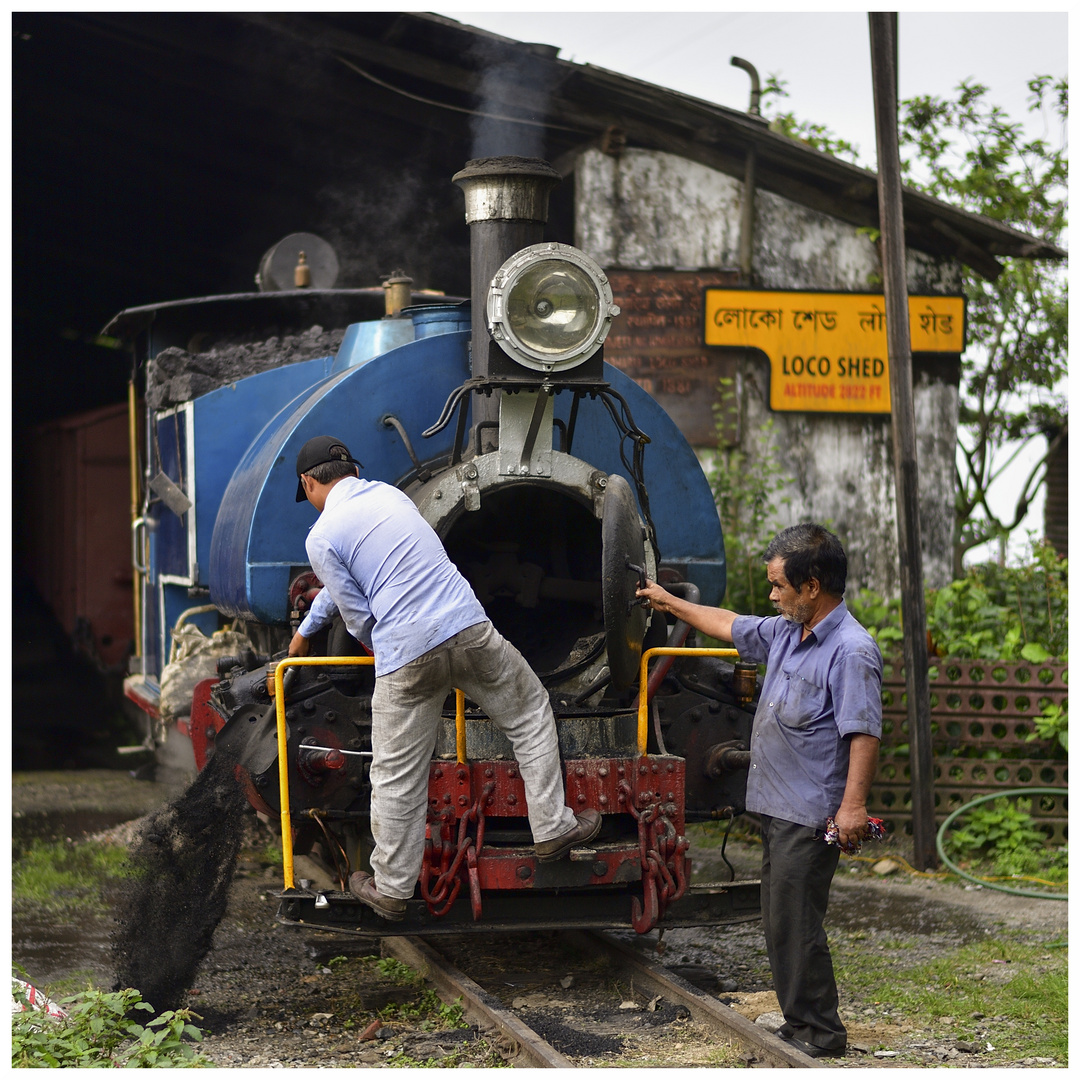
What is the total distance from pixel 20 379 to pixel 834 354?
Answer: 1614cm

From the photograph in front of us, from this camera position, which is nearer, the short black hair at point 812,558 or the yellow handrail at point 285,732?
the short black hair at point 812,558

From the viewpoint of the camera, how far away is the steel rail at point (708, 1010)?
3.75m

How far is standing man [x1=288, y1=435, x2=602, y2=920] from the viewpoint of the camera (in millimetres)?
4059

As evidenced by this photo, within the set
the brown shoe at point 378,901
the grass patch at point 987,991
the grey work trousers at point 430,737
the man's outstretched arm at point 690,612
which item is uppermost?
the man's outstretched arm at point 690,612

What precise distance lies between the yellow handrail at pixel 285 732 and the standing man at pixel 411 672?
0.12 m

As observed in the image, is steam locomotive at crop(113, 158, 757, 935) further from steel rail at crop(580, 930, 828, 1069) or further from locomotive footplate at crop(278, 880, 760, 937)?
steel rail at crop(580, 930, 828, 1069)

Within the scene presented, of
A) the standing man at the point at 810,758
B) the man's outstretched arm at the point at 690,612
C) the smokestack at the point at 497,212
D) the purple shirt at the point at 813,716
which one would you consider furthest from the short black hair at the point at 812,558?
→ the smokestack at the point at 497,212

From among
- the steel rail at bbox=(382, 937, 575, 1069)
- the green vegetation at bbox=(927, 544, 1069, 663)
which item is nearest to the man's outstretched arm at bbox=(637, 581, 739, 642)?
the steel rail at bbox=(382, 937, 575, 1069)

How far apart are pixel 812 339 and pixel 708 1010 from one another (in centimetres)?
628

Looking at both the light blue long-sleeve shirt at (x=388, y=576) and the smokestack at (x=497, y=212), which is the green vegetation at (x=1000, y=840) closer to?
the smokestack at (x=497, y=212)

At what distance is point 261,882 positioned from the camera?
6523mm

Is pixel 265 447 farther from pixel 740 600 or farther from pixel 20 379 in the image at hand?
pixel 20 379

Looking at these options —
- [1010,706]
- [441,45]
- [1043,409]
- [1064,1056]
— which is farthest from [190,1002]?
[1043,409]

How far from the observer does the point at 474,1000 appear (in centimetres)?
432
